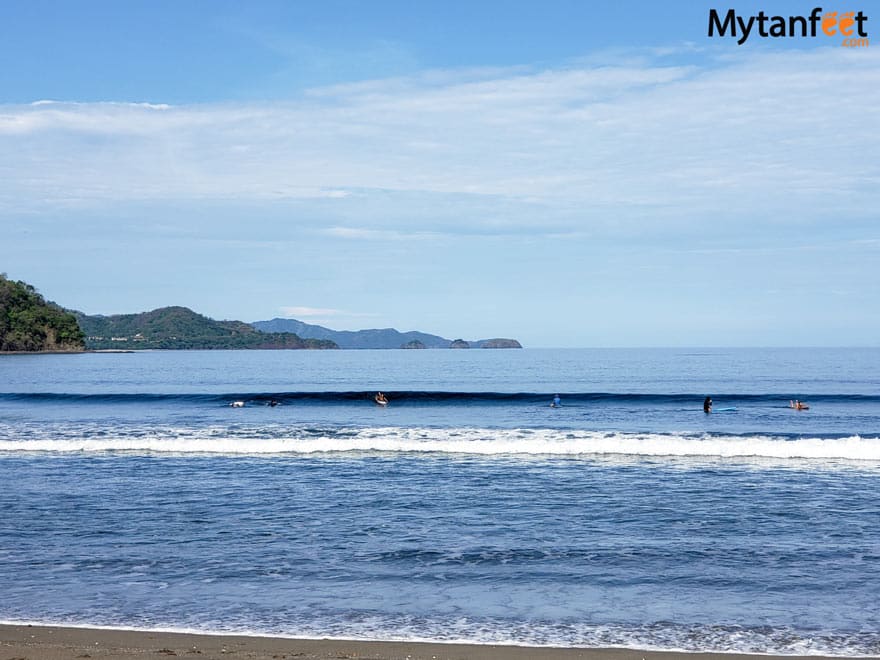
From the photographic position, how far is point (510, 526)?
13578 millimetres

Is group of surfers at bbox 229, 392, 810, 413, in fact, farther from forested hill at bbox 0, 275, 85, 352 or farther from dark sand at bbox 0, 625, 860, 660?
forested hill at bbox 0, 275, 85, 352

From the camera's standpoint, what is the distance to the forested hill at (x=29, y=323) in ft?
517

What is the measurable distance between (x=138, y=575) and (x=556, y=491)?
8.79 m

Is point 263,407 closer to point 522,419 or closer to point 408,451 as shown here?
point 522,419

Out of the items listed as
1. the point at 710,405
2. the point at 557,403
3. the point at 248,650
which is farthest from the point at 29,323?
the point at 248,650

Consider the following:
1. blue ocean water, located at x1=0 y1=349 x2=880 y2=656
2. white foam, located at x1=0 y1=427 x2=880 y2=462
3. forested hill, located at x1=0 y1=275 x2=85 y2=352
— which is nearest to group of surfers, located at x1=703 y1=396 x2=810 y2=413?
blue ocean water, located at x1=0 y1=349 x2=880 y2=656

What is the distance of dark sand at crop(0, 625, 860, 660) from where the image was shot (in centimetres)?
773

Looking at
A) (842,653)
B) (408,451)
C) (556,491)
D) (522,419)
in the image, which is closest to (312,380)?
(522,419)

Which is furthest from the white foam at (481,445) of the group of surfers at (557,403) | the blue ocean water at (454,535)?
the group of surfers at (557,403)

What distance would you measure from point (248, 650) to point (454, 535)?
17.8 ft

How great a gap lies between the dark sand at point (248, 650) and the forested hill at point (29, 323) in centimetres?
16729

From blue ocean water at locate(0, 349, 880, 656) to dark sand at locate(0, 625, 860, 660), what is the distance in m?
0.33

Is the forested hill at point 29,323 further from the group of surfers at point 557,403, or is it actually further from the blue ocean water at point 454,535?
the blue ocean water at point 454,535

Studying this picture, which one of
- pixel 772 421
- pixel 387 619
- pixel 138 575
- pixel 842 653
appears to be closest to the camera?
pixel 842 653
